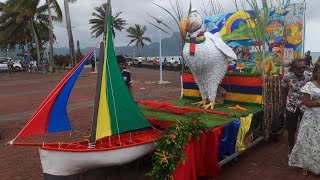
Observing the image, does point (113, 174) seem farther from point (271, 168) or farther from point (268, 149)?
point (268, 149)

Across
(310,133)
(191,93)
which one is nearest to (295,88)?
(310,133)

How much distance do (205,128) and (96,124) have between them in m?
1.34

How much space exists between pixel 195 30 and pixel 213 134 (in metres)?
1.95

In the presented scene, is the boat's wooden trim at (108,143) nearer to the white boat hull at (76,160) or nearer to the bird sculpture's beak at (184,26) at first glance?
the white boat hull at (76,160)

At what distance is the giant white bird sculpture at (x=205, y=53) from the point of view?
5.05 meters

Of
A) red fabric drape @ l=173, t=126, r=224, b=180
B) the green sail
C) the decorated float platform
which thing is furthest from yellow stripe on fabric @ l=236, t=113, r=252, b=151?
the green sail

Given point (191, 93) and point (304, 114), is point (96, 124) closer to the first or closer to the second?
point (304, 114)

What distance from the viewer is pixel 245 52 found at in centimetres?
720

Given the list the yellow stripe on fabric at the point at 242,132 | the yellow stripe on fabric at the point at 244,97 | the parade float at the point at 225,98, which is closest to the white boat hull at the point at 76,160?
the parade float at the point at 225,98

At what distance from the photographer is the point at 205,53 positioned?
506cm

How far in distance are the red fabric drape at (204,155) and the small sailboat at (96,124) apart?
53 centimetres

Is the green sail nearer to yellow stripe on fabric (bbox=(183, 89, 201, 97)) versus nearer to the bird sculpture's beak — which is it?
the bird sculpture's beak

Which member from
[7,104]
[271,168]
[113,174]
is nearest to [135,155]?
[113,174]

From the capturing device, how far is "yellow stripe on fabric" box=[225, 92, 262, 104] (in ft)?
17.6
